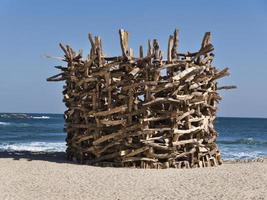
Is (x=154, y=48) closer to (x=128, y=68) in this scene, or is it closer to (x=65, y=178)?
(x=128, y=68)

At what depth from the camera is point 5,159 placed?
1675 cm

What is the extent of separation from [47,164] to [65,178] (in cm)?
242

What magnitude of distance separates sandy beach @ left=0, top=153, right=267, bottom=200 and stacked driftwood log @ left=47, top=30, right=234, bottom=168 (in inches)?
25.0

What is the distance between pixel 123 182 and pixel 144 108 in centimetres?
281

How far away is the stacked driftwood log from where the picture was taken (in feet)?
49.6

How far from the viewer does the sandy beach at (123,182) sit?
11.5 m

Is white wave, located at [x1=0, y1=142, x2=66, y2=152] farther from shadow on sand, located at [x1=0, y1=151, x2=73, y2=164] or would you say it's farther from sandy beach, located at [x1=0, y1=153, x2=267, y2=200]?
sandy beach, located at [x1=0, y1=153, x2=267, y2=200]

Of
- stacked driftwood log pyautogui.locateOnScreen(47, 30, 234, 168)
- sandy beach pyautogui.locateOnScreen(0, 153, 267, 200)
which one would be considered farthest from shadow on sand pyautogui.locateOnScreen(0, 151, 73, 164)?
stacked driftwood log pyautogui.locateOnScreen(47, 30, 234, 168)

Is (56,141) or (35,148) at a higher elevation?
(56,141)

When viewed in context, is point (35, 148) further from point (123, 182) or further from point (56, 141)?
point (123, 182)

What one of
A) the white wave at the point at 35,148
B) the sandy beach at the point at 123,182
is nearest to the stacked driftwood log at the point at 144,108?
the sandy beach at the point at 123,182

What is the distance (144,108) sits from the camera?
15000 mm

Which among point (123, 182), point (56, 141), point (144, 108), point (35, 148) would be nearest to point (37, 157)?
point (144, 108)

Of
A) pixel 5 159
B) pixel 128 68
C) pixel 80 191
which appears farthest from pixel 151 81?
pixel 5 159
